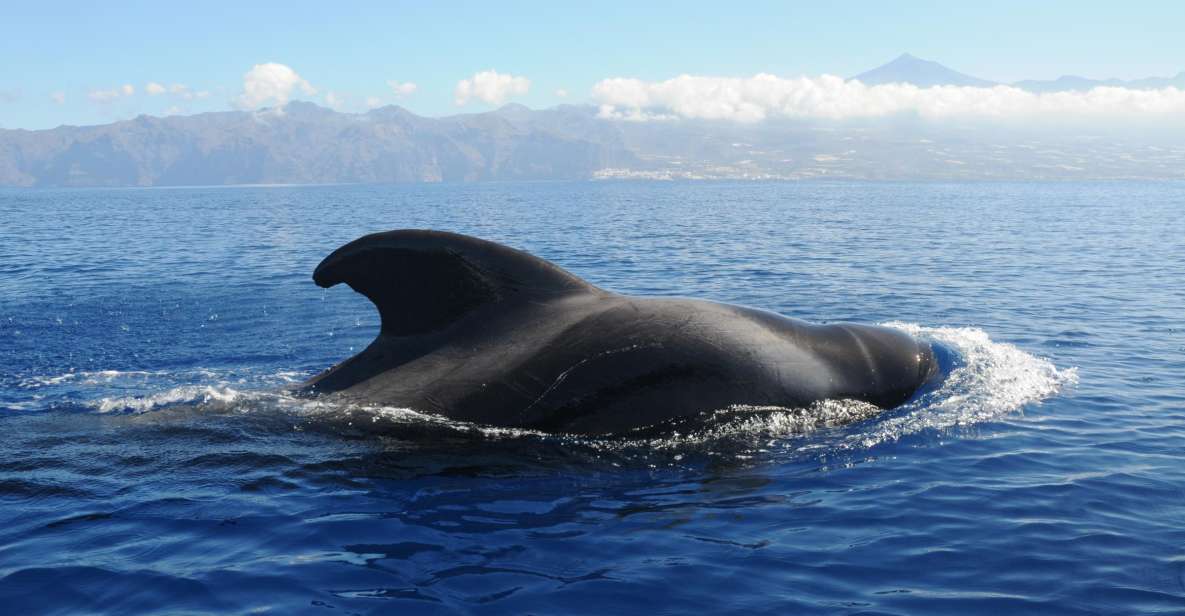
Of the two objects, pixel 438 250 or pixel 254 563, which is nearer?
pixel 254 563

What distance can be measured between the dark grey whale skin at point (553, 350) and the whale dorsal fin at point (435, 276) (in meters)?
0.02

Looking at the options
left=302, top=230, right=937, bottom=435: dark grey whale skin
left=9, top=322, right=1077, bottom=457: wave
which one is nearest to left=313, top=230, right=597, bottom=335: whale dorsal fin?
left=302, top=230, right=937, bottom=435: dark grey whale skin

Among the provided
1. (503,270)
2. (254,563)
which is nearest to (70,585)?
(254,563)

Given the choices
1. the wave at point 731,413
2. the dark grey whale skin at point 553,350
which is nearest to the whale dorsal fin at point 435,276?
the dark grey whale skin at point 553,350

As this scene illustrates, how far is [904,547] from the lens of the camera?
816 centimetres

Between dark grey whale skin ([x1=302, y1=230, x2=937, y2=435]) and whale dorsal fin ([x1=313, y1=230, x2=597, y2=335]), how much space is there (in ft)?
0.05

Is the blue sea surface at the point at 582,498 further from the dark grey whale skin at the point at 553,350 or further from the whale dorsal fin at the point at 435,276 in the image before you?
the whale dorsal fin at the point at 435,276

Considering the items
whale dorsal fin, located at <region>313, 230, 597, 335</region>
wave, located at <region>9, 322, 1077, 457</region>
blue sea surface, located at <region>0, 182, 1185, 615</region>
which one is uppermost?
whale dorsal fin, located at <region>313, 230, 597, 335</region>

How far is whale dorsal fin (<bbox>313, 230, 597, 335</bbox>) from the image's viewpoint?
1129cm

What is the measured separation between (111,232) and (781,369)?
74.1m

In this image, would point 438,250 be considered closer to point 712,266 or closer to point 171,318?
point 171,318

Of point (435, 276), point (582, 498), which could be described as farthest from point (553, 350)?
point (582, 498)

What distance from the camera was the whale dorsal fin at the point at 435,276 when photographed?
11.3 m

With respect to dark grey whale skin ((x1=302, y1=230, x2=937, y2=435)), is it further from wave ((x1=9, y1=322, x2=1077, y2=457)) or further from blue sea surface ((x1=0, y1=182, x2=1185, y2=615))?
blue sea surface ((x1=0, y1=182, x2=1185, y2=615))
